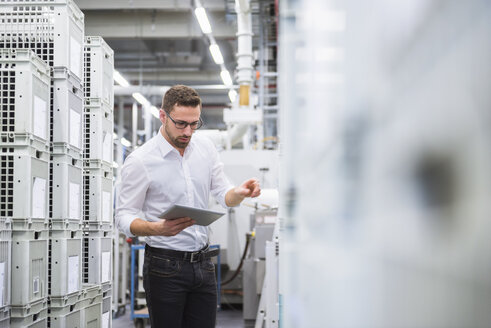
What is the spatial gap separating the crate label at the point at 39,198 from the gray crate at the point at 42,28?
653mm

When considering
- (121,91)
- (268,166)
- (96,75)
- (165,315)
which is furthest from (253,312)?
(121,91)

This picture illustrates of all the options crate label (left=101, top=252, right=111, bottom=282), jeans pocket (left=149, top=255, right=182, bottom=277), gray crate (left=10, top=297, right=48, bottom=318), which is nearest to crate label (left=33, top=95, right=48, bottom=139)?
gray crate (left=10, top=297, right=48, bottom=318)

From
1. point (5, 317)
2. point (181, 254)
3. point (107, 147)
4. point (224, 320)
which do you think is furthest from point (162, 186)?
point (224, 320)

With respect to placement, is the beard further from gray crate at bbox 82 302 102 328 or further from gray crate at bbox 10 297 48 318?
gray crate at bbox 82 302 102 328

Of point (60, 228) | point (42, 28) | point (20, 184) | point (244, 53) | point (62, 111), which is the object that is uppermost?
point (244, 53)

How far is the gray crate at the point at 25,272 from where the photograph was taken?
2.55 m

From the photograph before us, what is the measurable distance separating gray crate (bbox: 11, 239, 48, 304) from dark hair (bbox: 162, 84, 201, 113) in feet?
3.14

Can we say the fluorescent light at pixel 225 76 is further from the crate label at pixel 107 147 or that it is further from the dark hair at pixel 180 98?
the dark hair at pixel 180 98

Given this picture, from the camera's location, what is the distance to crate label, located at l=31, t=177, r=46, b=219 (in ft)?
8.71

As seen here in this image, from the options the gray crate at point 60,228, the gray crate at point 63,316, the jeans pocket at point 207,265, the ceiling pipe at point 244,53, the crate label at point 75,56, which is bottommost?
the gray crate at point 63,316

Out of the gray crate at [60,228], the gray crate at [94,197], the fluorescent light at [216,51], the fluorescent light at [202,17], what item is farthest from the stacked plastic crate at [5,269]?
the fluorescent light at [216,51]

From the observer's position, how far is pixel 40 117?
8.98ft

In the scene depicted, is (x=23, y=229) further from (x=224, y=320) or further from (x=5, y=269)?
(x=224, y=320)

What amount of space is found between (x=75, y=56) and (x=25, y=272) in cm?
121
